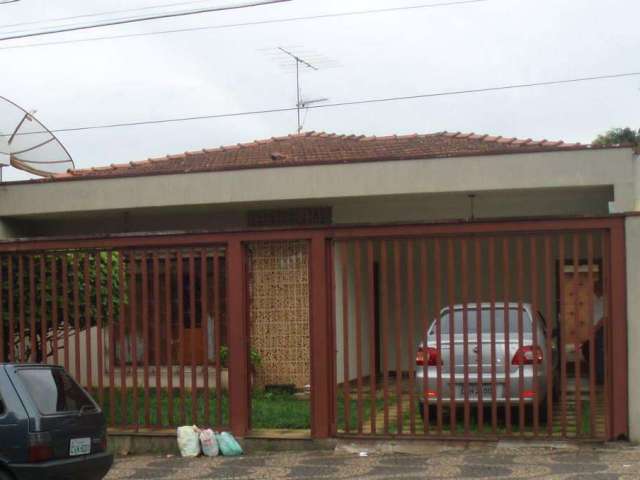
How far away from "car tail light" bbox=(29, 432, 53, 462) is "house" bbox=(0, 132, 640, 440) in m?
3.32

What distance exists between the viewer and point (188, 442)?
436 inches

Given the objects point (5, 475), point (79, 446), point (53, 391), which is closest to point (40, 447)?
point (5, 475)

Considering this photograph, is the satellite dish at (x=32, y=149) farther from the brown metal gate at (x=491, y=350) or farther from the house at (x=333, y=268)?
the brown metal gate at (x=491, y=350)

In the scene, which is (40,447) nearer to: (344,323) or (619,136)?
(344,323)

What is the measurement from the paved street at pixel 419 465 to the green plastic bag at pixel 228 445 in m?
0.17

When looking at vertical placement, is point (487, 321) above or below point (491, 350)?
above

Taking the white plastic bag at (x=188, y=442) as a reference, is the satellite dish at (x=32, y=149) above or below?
above

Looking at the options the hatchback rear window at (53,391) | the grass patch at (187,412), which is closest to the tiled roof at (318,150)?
the grass patch at (187,412)

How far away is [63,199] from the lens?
56.4ft

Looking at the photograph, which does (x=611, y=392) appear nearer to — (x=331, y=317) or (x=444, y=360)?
(x=444, y=360)

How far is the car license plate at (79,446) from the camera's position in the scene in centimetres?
821

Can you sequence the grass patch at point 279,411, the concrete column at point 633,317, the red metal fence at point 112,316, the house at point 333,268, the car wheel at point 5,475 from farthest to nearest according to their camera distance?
the grass patch at point 279,411
the red metal fence at point 112,316
the house at point 333,268
the concrete column at point 633,317
the car wheel at point 5,475

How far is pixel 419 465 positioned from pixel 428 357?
127 centimetres

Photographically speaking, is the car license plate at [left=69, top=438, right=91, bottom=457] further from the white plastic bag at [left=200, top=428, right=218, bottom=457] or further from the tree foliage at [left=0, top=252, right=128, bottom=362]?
the tree foliage at [left=0, top=252, right=128, bottom=362]
